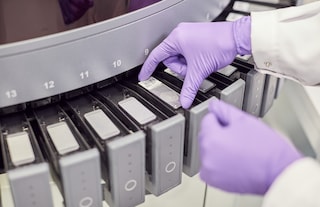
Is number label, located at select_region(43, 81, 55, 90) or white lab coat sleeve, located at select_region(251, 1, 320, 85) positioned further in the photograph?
white lab coat sleeve, located at select_region(251, 1, 320, 85)

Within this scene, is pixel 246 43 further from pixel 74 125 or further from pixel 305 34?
pixel 74 125

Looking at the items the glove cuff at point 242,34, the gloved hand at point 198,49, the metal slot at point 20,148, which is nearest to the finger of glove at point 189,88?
the gloved hand at point 198,49

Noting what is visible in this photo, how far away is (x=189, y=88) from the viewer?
70 cm

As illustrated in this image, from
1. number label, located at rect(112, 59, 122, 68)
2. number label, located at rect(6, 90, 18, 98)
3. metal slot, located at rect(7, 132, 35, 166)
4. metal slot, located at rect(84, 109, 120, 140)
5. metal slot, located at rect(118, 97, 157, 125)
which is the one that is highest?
number label, located at rect(112, 59, 122, 68)

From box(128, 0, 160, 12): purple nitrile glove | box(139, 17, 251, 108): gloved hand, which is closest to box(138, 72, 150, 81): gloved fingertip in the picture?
box(139, 17, 251, 108): gloved hand

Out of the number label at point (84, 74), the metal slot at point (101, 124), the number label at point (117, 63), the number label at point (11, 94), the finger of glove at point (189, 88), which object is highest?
the number label at point (117, 63)

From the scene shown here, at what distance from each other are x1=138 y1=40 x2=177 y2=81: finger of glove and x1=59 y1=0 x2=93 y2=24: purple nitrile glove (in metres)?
0.13

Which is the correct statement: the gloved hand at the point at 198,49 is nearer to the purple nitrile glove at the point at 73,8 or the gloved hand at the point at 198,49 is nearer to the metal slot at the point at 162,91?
the metal slot at the point at 162,91

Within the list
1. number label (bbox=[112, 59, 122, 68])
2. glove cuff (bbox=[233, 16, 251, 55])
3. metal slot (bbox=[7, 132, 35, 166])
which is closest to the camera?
metal slot (bbox=[7, 132, 35, 166])

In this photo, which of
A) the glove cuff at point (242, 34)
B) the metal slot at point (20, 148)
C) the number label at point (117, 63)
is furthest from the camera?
the glove cuff at point (242, 34)

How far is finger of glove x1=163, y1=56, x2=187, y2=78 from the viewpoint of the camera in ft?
2.48

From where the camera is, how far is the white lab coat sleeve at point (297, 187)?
57 cm

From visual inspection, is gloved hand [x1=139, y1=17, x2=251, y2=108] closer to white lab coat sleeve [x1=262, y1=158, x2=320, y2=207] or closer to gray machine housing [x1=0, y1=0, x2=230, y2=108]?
gray machine housing [x1=0, y1=0, x2=230, y2=108]

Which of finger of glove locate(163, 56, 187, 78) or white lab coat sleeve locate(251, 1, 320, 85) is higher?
white lab coat sleeve locate(251, 1, 320, 85)
